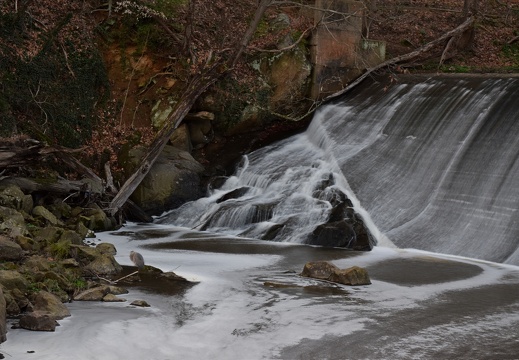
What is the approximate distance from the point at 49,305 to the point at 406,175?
376 inches

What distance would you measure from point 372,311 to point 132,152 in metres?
9.11

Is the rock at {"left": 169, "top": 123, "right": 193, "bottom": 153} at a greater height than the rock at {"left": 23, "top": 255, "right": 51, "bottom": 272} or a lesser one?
greater

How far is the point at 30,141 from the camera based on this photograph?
46.0 ft

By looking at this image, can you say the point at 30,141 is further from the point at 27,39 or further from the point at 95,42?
the point at 95,42

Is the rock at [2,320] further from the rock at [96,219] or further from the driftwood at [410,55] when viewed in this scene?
the driftwood at [410,55]

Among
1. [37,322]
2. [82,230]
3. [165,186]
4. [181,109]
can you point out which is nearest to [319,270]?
[37,322]

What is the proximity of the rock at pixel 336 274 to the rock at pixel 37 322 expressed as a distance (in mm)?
4393

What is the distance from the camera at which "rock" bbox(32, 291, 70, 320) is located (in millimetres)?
8445

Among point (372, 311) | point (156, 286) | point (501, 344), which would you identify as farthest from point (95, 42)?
point (501, 344)

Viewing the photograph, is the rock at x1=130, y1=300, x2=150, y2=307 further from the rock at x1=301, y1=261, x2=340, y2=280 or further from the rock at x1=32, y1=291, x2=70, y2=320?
the rock at x1=301, y1=261, x2=340, y2=280

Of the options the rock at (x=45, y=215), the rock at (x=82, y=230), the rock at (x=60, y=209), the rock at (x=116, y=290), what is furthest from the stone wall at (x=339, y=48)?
the rock at (x=116, y=290)

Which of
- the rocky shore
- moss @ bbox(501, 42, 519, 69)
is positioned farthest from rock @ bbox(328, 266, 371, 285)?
moss @ bbox(501, 42, 519, 69)

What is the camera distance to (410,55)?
22.2 meters

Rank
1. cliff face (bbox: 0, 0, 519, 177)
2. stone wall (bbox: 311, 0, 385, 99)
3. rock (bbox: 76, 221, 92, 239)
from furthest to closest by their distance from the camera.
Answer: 1. stone wall (bbox: 311, 0, 385, 99)
2. cliff face (bbox: 0, 0, 519, 177)
3. rock (bbox: 76, 221, 92, 239)
